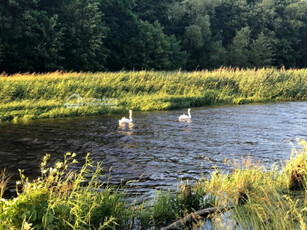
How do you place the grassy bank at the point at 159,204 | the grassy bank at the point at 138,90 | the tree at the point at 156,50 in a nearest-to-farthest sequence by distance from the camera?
the grassy bank at the point at 159,204, the grassy bank at the point at 138,90, the tree at the point at 156,50

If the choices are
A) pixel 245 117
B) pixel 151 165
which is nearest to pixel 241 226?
pixel 151 165

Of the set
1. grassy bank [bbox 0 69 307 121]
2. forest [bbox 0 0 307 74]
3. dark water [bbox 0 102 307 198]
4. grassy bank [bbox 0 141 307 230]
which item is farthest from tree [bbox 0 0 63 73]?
grassy bank [bbox 0 141 307 230]

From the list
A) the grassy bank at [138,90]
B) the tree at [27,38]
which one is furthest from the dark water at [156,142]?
the tree at [27,38]

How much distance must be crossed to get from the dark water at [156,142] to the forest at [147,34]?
22.1m

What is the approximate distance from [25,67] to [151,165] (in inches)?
1193

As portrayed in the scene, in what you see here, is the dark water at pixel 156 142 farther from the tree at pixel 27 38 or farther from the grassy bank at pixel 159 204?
the tree at pixel 27 38

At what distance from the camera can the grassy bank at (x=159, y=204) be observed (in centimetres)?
496

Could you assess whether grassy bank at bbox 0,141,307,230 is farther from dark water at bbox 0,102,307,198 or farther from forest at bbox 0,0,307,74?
forest at bbox 0,0,307,74

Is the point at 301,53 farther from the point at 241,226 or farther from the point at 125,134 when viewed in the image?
the point at 241,226

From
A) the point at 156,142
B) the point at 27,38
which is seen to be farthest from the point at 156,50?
the point at 156,142

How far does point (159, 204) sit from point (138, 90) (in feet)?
58.9

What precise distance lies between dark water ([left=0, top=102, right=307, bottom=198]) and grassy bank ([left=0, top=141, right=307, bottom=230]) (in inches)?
47.5

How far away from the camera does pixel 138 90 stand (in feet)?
78.4

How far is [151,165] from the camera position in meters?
9.52
